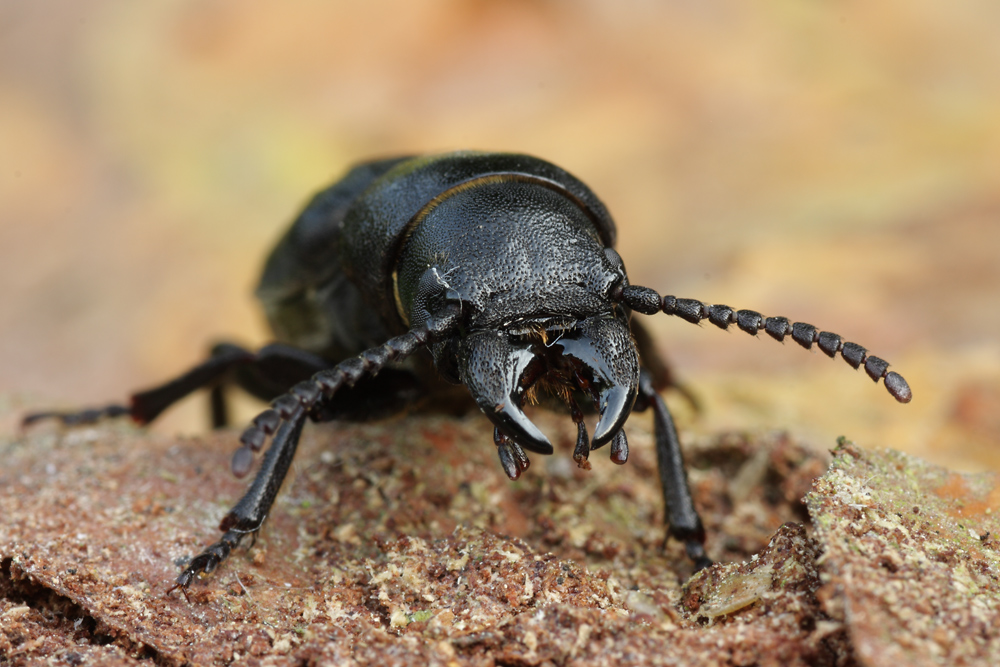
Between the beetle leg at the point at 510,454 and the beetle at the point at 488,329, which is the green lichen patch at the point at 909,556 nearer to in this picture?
the beetle at the point at 488,329

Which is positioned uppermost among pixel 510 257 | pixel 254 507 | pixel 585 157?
pixel 585 157

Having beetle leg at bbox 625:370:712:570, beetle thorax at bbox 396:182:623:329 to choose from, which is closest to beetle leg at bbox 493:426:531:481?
beetle thorax at bbox 396:182:623:329

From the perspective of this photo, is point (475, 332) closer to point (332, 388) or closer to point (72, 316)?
point (332, 388)

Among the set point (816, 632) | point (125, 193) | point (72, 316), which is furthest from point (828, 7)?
point (816, 632)

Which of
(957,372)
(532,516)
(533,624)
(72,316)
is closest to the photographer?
(533,624)

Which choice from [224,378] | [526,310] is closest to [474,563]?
[526,310]

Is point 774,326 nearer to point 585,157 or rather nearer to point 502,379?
point 502,379

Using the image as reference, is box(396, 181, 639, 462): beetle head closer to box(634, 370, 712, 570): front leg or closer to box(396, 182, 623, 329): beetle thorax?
box(396, 182, 623, 329): beetle thorax
